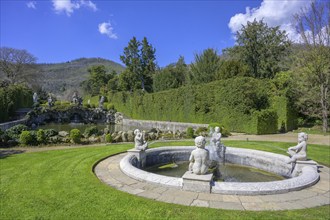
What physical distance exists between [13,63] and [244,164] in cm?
5170

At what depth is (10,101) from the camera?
1043 inches

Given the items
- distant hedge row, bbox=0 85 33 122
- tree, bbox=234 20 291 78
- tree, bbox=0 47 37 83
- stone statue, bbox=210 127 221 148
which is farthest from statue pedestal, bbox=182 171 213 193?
tree, bbox=0 47 37 83

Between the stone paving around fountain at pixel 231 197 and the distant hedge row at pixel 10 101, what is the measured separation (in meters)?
22.6

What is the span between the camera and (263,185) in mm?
5887

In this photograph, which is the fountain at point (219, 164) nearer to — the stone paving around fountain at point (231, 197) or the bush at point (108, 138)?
the stone paving around fountain at point (231, 197)

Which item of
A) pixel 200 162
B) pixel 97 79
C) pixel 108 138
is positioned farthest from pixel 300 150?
pixel 97 79

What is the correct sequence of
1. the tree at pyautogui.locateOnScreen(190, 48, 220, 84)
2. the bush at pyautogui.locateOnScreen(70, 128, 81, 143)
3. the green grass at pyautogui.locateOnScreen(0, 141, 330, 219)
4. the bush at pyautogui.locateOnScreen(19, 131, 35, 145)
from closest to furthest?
the green grass at pyautogui.locateOnScreen(0, 141, 330, 219), the bush at pyautogui.locateOnScreen(19, 131, 35, 145), the bush at pyautogui.locateOnScreen(70, 128, 81, 143), the tree at pyautogui.locateOnScreen(190, 48, 220, 84)

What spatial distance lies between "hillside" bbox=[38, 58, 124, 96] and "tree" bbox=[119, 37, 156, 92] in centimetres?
3809

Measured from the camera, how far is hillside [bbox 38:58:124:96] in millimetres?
87500

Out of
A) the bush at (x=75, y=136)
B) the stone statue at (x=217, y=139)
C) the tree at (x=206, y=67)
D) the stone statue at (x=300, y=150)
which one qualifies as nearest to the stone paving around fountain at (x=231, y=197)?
the stone statue at (x=300, y=150)

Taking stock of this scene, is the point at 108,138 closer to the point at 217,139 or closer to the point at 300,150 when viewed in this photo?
the point at 217,139

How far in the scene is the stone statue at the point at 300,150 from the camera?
7.56 m

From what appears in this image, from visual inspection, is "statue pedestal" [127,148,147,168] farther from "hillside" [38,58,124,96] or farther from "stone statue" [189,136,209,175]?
"hillside" [38,58,124,96]

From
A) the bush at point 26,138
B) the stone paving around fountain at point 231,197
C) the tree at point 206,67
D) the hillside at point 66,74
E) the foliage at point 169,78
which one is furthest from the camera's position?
the hillside at point 66,74
